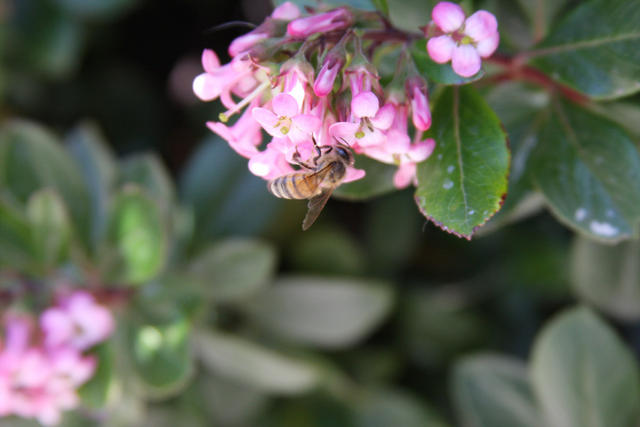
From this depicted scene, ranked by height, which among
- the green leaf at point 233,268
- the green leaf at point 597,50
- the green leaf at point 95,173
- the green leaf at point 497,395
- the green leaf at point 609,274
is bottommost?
the green leaf at point 497,395

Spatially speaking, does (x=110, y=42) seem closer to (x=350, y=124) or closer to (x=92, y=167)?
(x=92, y=167)

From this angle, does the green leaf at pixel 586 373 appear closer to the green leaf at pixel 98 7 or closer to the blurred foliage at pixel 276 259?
the blurred foliage at pixel 276 259

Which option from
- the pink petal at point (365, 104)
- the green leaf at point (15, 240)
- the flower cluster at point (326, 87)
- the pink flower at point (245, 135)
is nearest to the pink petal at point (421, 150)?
the flower cluster at point (326, 87)

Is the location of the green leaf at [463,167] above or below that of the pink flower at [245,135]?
below

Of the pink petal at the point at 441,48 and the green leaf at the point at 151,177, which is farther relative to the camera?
the green leaf at the point at 151,177

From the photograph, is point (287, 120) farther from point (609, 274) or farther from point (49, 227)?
point (609, 274)

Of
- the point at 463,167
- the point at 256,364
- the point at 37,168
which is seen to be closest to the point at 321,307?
the point at 256,364

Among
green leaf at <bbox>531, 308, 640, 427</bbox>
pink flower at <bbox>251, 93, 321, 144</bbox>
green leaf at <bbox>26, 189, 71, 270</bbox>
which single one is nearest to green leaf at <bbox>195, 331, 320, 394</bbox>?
green leaf at <bbox>26, 189, 71, 270</bbox>

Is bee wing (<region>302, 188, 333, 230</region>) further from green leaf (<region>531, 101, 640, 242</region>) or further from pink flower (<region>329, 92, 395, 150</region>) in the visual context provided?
green leaf (<region>531, 101, 640, 242</region>)
